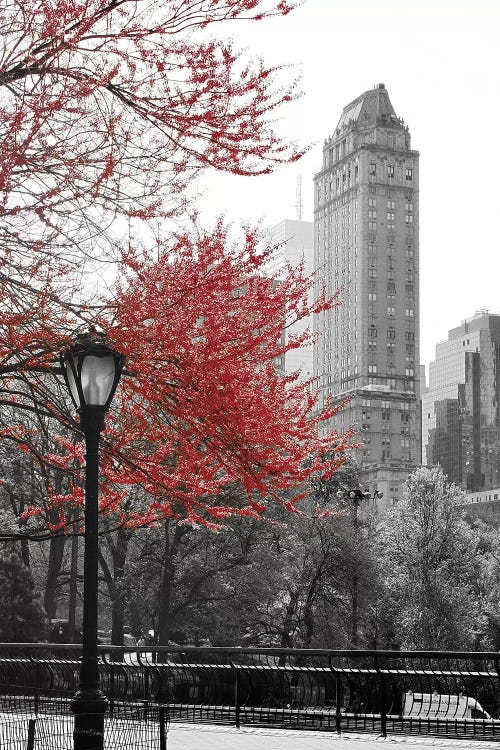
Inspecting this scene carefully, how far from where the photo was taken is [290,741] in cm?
1727

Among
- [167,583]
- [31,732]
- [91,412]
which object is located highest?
[91,412]

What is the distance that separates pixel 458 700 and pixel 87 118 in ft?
36.4

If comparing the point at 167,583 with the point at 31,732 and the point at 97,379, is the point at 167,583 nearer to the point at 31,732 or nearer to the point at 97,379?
the point at 97,379

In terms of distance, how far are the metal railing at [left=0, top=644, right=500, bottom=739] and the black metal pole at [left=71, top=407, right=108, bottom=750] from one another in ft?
16.2

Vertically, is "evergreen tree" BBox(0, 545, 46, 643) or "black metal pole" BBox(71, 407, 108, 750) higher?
"black metal pole" BBox(71, 407, 108, 750)

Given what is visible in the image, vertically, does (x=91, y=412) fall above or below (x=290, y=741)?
Answer: above

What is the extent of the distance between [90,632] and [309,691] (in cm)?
958

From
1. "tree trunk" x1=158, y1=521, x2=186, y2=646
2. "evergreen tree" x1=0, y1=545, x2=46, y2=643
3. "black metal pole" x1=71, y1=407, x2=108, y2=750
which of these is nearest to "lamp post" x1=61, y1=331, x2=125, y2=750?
"black metal pole" x1=71, y1=407, x2=108, y2=750

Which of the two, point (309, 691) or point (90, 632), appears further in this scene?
point (309, 691)

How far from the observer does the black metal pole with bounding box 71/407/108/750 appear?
10352 millimetres

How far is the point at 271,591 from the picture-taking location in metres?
47.6

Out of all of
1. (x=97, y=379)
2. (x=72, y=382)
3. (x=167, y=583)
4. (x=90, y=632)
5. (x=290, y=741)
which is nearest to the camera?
(x=90, y=632)

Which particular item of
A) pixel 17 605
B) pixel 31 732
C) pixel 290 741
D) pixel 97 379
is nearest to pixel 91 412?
pixel 97 379

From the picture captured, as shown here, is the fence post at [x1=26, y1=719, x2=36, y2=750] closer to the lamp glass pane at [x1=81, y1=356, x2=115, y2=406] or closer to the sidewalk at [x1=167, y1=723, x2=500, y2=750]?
the lamp glass pane at [x1=81, y1=356, x2=115, y2=406]
